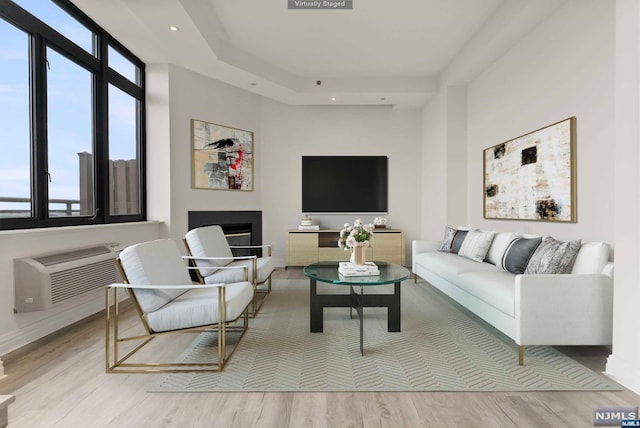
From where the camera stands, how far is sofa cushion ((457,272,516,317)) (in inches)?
98.2

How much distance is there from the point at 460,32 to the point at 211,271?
3.96m

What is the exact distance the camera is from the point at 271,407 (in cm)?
189

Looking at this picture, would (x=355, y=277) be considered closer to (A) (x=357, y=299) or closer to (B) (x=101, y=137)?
(A) (x=357, y=299)

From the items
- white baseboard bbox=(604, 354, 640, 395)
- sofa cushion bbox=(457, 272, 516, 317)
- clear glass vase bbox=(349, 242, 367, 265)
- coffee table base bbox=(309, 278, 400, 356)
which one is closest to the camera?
white baseboard bbox=(604, 354, 640, 395)

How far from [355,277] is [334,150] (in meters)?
3.76

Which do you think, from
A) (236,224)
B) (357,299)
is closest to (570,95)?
(357,299)

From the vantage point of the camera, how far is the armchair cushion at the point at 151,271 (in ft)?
7.45

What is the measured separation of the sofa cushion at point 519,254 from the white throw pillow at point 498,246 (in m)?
0.24

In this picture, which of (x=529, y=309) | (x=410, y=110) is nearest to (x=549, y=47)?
(x=529, y=309)

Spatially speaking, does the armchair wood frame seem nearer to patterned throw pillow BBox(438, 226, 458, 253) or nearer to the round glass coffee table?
the round glass coffee table

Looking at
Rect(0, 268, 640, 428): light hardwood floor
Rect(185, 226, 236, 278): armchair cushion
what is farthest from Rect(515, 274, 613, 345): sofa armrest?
Rect(185, 226, 236, 278): armchair cushion

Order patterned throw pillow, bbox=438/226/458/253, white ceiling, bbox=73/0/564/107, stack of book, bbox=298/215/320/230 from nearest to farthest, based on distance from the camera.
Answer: white ceiling, bbox=73/0/564/107 < patterned throw pillow, bbox=438/226/458/253 < stack of book, bbox=298/215/320/230

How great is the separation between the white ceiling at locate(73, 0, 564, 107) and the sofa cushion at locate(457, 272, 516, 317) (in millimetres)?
2497

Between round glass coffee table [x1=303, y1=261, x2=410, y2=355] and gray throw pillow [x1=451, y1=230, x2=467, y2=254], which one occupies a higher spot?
gray throw pillow [x1=451, y1=230, x2=467, y2=254]
